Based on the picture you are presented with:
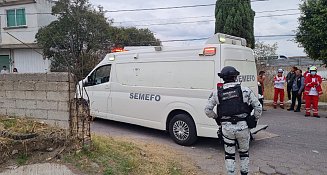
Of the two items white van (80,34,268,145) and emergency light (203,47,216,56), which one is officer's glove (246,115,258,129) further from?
emergency light (203,47,216,56)

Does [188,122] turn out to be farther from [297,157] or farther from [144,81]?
[297,157]

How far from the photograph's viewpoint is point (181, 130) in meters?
6.41

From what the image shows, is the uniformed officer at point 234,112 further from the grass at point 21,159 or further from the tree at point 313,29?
the tree at point 313,29

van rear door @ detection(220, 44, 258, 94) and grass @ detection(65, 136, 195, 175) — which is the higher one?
van rear door @ detection(220, 44, 258, 94)

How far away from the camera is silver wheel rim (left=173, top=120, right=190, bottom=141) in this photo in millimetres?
6332

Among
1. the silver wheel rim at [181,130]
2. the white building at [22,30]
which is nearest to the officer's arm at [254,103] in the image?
the silver wheel rim at [181,130]

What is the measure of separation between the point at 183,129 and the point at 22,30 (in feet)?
64.7

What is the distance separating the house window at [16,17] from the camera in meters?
22.4

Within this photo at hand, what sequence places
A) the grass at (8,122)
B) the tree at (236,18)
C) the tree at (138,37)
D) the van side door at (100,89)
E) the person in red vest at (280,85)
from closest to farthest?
the grass at (8,122), the van side door at (100,89), the person in red vest at (280,85), the tree at (236,18), the tree at (138,37)

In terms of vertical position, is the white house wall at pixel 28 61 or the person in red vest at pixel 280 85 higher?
the white house wall at pixel 28 61

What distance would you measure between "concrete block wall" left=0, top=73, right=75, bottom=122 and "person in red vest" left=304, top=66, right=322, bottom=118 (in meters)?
7.65

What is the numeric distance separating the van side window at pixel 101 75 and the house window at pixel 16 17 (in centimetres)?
1657

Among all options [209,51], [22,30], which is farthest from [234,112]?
[22,30]

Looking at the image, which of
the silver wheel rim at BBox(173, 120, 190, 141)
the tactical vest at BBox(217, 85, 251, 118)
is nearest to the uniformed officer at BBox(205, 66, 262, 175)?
the tactical vest at BBox(217, 85, 251, 118)
